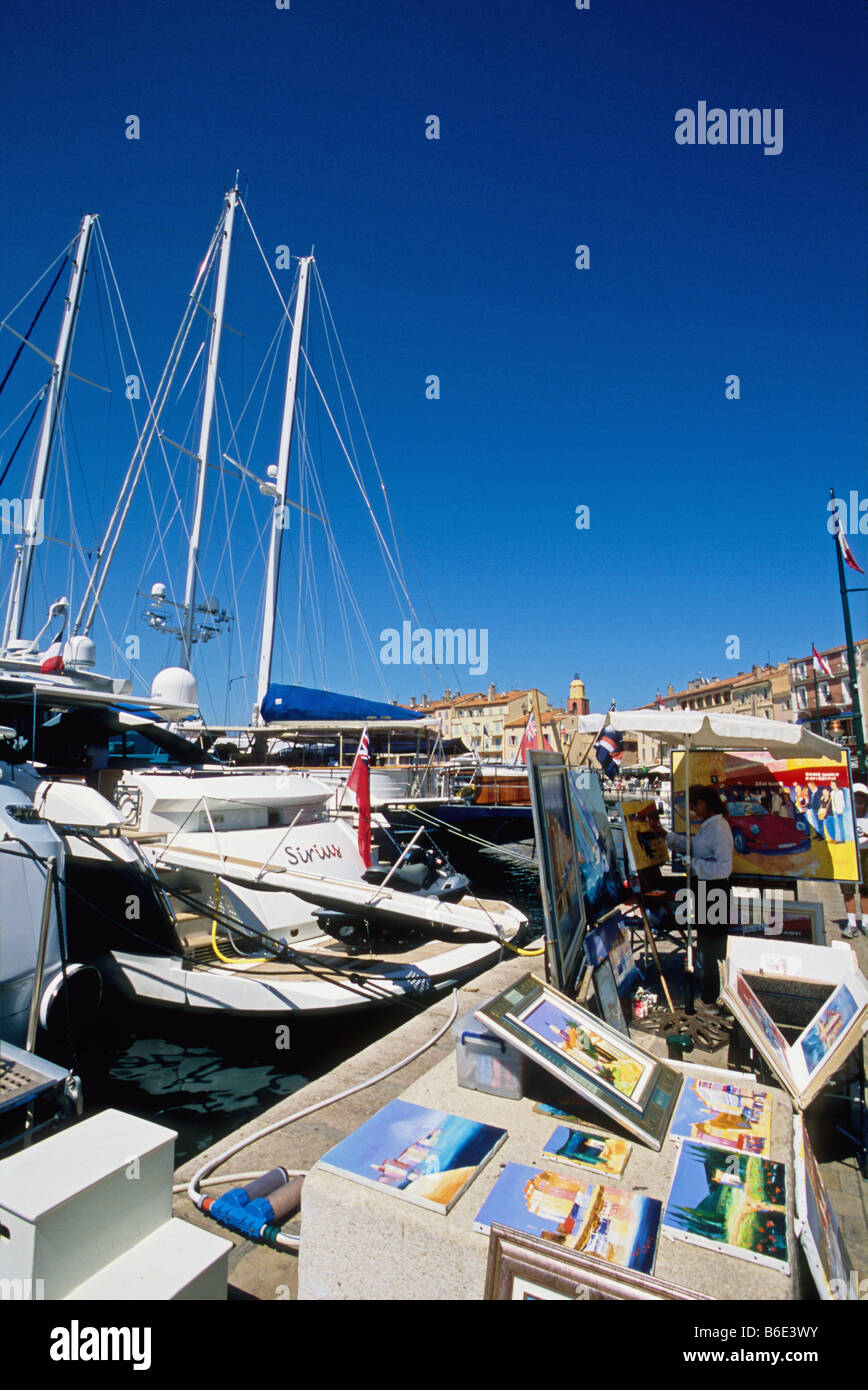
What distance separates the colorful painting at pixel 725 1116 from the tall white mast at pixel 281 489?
18.4 meters

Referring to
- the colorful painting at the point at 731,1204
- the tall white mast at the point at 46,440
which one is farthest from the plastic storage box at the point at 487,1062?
the tall white mast at the point at 46,440

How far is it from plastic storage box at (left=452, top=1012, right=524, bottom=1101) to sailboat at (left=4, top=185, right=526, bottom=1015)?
5.22 meters

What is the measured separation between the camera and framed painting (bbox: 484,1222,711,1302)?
195cm

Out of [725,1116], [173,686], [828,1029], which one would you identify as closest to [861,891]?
[828,1029]

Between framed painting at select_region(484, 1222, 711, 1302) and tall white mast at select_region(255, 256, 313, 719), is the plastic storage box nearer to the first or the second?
framed painting at select_region(484, 1222, 711, 1302)

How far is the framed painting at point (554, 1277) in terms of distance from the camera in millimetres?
1951

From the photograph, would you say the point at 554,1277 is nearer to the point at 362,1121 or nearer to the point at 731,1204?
the point at 731,1204

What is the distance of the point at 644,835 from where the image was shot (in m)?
9.35

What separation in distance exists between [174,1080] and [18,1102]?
513cm

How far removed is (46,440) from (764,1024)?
2628cm
